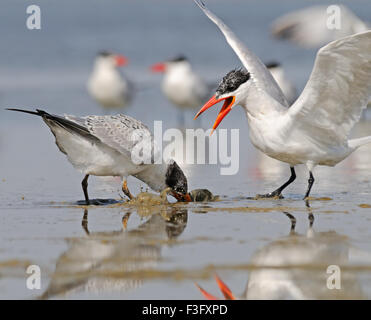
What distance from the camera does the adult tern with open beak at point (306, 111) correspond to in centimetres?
610

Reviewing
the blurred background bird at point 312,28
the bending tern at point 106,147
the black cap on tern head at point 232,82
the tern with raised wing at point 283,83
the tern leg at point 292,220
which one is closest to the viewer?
the tern leg at point 292,220

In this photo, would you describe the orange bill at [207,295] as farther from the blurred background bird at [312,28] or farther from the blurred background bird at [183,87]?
the blurred background bird at [183,87]

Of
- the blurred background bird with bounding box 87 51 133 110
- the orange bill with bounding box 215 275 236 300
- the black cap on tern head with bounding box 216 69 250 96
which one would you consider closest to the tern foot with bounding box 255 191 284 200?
the black cap on tern head with bounding box 216 69 250 96

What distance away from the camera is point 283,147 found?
252 inches

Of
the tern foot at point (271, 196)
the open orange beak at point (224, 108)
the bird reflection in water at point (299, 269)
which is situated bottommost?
Answer: the bird reflection in water at point (299, 269)

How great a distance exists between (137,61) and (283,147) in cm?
1222

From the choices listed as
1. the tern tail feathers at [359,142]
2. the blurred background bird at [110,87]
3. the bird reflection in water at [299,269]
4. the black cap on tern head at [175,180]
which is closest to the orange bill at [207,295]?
the bird reflection in water at [299,269]

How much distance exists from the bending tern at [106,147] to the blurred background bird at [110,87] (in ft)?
23.6

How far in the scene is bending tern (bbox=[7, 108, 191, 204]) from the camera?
20.7ft

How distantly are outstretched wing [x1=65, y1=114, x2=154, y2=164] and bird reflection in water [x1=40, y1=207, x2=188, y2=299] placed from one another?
2.86ft

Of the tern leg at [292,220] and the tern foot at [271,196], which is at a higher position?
the tern foot at [271,196]

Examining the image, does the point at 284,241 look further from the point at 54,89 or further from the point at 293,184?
the point at 54,89

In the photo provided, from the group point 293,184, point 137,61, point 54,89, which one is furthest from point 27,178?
point 137,61

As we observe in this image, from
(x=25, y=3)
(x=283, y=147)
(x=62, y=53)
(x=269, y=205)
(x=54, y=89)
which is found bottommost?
(x=269, y=205)
